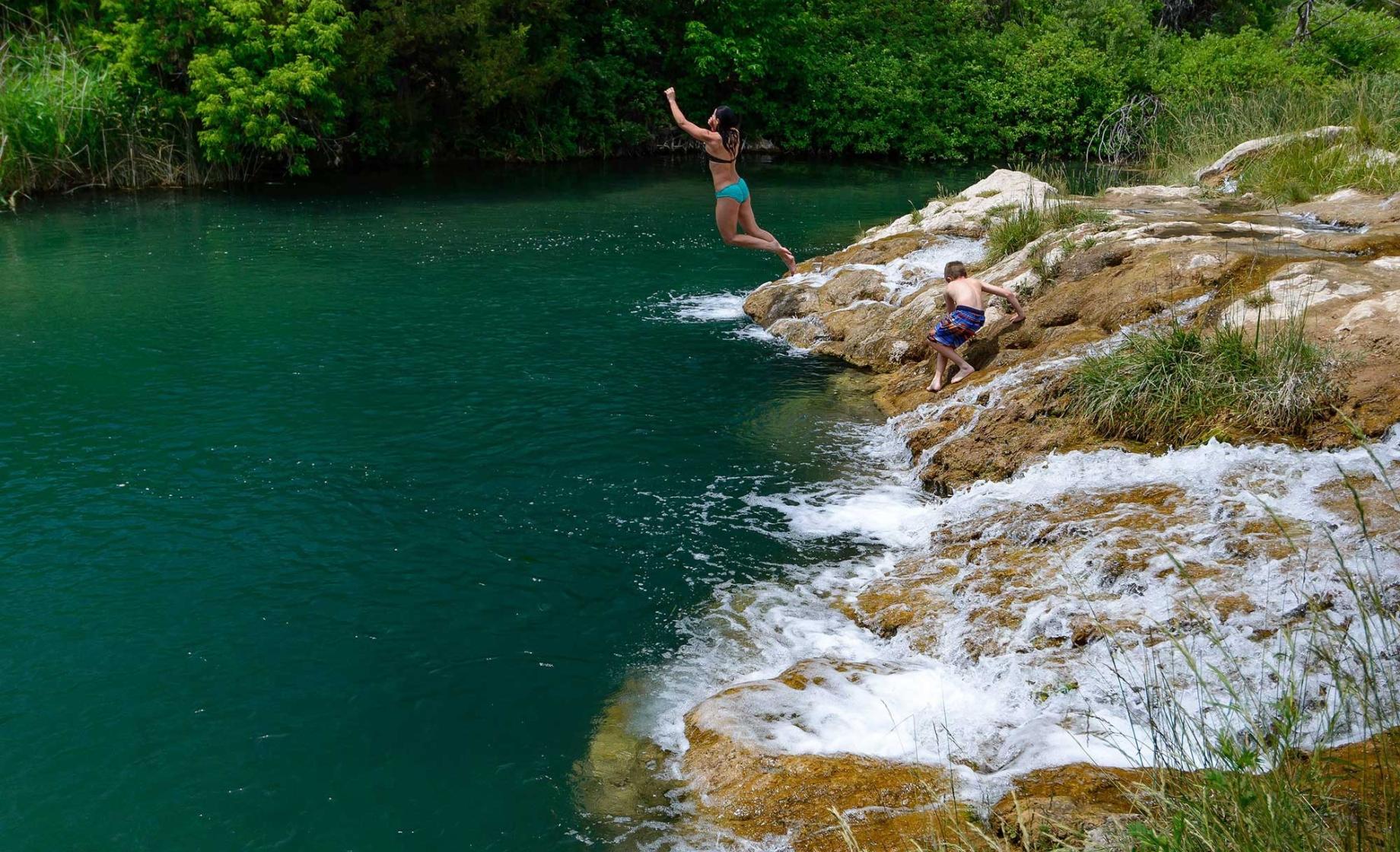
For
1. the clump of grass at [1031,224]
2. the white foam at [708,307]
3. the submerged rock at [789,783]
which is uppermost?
the clump of grass at [1031,224]

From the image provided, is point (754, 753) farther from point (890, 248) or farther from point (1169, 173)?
point (1169, 173)

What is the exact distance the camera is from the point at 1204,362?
32.0ft

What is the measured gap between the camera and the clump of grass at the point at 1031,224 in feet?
49.5

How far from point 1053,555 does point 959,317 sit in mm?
4658

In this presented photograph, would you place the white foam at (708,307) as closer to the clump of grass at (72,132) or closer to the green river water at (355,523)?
the green river water at (355,523)

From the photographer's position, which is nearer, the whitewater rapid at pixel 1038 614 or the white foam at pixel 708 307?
the whitewater rapid at pixel 1038 614

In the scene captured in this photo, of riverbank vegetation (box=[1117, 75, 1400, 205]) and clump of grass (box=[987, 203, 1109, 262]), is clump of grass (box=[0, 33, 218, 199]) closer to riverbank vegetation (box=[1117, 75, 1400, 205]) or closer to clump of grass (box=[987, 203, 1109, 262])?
clump of grass (box=[987, 203, 1109, 262])

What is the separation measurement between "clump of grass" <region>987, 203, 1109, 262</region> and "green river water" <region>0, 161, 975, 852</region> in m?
3.16

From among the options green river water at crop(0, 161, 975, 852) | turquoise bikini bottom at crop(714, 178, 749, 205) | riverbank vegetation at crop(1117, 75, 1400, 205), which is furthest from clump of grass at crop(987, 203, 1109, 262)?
turquoise bikini bottom at crop(714, 178, 749, 205)

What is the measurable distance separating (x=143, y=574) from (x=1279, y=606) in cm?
816

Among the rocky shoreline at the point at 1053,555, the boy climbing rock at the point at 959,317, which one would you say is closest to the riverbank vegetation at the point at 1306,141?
the rocky shoreline at the point at 1053,555

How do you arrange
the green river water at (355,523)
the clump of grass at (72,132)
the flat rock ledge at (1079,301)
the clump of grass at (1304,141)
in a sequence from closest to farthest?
the green river water at (355,523)
the flat rock ledge at (1079,301)
the clump of grass at (1304,141)
the clump of grass at (72,132)

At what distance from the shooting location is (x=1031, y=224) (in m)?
15.4

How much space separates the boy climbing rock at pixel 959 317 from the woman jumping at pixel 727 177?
9.07 feet
